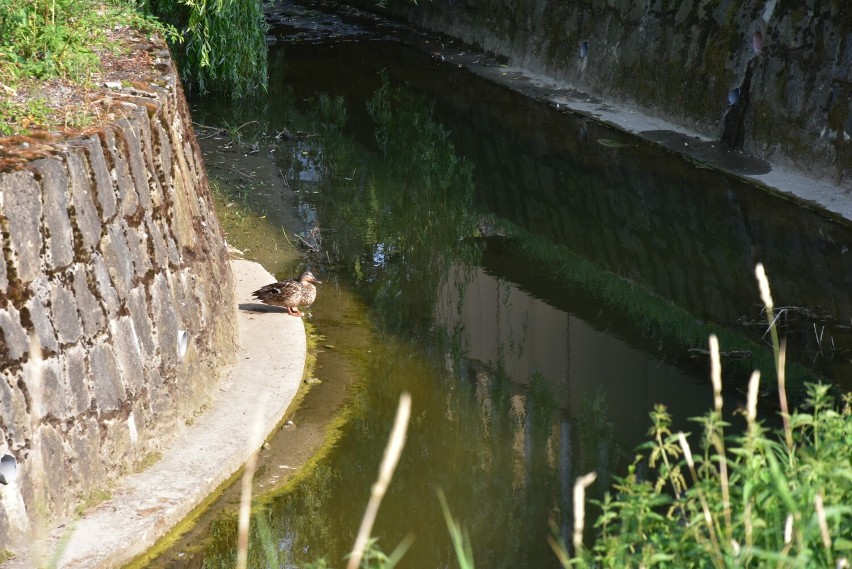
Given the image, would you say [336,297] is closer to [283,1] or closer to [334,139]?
[334,139]

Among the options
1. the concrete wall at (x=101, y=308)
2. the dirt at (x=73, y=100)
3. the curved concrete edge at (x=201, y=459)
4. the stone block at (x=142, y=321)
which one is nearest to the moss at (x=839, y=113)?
the curved concrete edge at (x=201, y=459)

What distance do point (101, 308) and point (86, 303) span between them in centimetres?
11

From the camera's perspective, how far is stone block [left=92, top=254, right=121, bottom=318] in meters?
5.55

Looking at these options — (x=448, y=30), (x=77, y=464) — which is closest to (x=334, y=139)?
(x=448, y=30)

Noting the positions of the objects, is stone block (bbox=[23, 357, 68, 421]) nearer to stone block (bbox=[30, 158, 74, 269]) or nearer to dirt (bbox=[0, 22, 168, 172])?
stone block (bbox=[30, 158, 74, 269])

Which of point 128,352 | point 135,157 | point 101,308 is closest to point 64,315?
point 101,308

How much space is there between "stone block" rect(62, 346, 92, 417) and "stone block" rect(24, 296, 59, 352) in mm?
108

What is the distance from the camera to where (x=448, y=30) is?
19.5 meters

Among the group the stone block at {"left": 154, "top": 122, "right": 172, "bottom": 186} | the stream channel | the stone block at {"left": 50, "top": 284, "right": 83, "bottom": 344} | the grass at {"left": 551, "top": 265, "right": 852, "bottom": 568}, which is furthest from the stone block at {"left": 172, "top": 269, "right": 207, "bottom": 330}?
the grass at {"left": 551, "top": 265, "right": 852, "bottom": 568}

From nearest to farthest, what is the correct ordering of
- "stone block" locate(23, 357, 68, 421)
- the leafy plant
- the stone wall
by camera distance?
"stone block" locate(23, 357, 68, 421) < the stone wall < the leafy plant

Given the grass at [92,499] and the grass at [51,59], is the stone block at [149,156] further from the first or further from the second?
the grass at [92,499]

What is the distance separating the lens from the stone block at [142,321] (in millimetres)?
5816

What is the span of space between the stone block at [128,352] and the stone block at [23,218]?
0.61 metres

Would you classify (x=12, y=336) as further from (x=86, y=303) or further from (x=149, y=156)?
(x=149, y=156)
